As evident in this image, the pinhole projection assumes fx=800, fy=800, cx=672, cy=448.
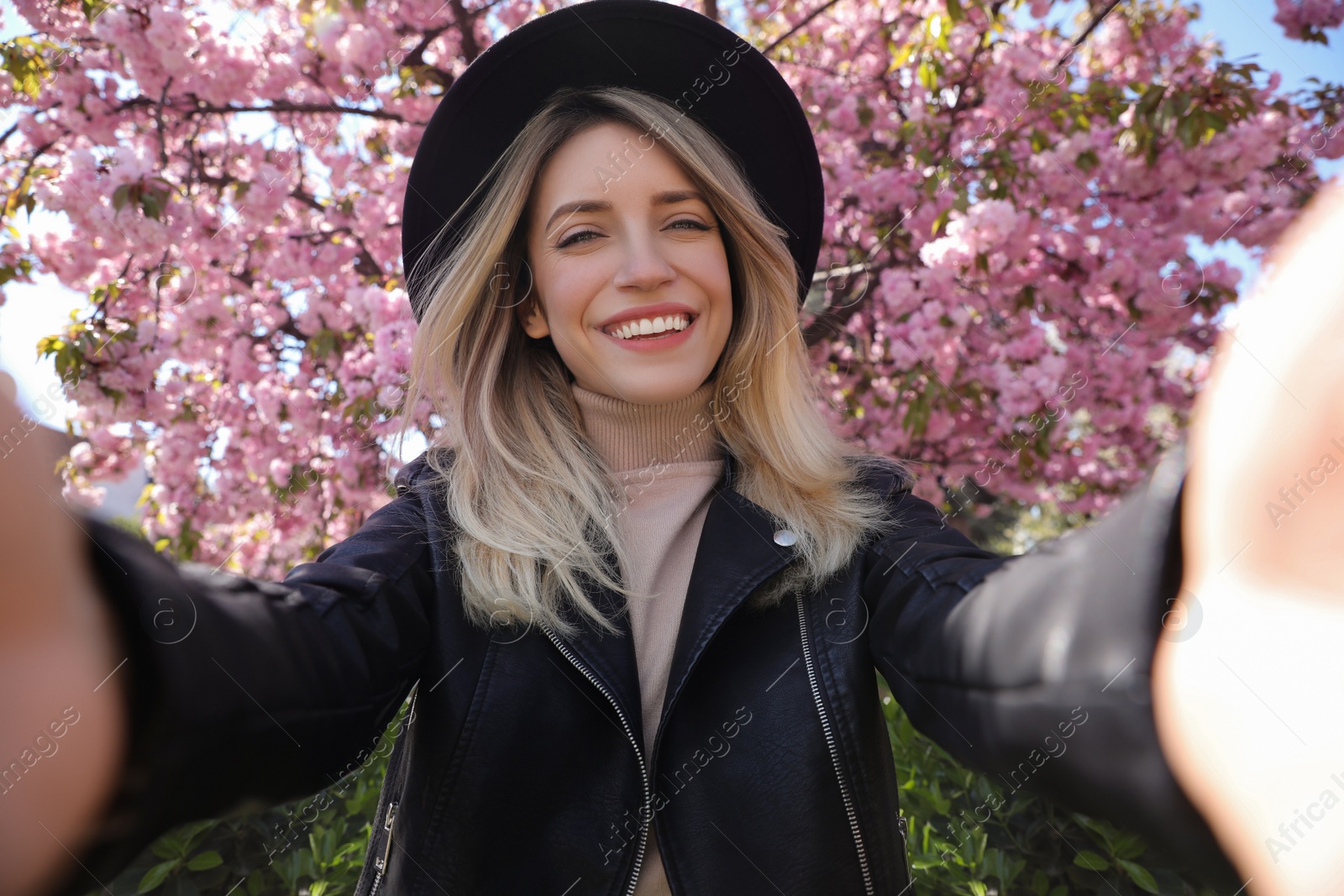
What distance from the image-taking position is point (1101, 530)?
687mm

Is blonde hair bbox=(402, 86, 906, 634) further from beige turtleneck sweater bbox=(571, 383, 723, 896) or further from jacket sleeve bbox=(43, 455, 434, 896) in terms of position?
jacket sleeve bbox=(43, 455, 434, 896)

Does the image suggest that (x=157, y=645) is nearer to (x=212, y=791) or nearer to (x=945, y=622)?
(x=212, y=791)

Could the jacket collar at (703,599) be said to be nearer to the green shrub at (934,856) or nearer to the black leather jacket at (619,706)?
the black leather jacket at (619,706)

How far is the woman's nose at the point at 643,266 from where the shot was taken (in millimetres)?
1544

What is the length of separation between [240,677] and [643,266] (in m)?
1.02

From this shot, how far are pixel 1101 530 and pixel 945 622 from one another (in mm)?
346

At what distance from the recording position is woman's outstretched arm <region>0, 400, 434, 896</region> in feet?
2.01

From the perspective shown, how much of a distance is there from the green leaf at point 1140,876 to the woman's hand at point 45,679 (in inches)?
78.7

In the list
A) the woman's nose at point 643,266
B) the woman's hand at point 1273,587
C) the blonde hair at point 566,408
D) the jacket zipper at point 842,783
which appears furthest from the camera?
the woman's nose at point 643,266

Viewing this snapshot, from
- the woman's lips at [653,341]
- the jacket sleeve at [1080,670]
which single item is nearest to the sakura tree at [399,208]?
the woman's lips at [653,341]

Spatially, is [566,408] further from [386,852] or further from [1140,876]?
[1140,876]

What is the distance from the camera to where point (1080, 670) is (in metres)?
0.68

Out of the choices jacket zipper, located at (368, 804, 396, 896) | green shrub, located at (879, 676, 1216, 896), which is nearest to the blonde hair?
jacket zipper, located at (368, 804, 396, 896)

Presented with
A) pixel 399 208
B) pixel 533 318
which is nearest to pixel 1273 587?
pixel 533 318
